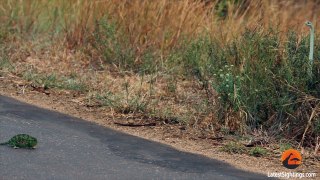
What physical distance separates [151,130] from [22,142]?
152 cm

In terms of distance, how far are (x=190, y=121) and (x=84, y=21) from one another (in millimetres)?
3263

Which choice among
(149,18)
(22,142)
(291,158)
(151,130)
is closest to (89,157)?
(22,142)

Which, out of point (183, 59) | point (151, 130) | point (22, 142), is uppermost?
point (183, 59)

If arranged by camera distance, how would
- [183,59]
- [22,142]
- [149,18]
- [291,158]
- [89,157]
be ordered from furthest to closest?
[149,18]
[183,59]
[291,158]
[22,142]
[89,157]

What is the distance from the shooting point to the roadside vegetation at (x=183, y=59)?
26.1 feet

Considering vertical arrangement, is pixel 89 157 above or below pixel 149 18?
below

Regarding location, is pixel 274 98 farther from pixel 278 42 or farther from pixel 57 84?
pixel 57 84

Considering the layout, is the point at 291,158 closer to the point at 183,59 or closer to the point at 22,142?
the point at 22,142

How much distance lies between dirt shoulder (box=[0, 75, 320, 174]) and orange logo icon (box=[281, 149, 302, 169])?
5 cm

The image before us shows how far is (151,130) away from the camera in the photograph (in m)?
8.14

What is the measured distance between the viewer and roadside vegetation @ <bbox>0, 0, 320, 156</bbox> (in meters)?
7.94

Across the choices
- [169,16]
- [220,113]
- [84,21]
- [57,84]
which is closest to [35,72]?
[57,84]

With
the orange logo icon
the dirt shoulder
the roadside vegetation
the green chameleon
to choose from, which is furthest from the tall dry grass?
the green chameleon

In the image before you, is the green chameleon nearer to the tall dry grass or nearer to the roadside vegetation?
the roadside vegetation
